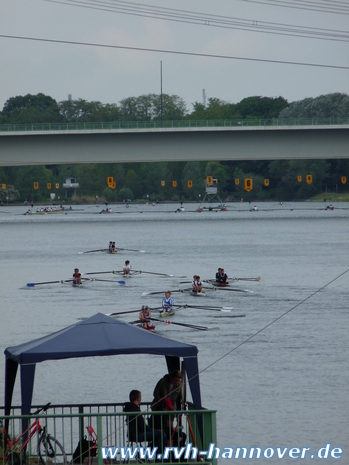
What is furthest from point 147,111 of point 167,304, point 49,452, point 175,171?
point 49,452

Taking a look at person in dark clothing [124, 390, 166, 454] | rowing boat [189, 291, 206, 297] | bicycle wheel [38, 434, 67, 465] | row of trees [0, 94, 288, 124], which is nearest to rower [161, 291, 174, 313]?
rowing boat [189, 291, 206, 297]

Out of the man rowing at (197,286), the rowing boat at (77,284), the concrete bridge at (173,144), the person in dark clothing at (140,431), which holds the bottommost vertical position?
the rowing boat at (77,284)

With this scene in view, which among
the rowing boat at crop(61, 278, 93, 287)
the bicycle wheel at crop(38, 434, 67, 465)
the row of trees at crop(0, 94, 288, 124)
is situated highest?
the row of trees at crop(0, 94, 288, 124)

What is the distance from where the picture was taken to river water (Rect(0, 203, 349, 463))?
20500 millimetres

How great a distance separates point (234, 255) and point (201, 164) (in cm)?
13118

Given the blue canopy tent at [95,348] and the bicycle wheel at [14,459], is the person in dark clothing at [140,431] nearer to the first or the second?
the blue canopy tent at [95,348]

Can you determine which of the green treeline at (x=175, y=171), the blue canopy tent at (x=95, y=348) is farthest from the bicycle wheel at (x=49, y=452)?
the green treeline at (x=175, y=171)

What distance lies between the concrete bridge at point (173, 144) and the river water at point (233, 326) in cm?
912

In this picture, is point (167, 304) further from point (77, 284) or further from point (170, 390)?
point (170, 390)

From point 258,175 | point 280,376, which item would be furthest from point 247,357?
point 258,175

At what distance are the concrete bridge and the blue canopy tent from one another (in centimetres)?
6650

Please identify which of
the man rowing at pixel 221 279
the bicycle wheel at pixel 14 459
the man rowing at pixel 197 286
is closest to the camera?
the bicycle wheel at pixel 14 459

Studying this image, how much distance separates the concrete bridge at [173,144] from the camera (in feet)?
262

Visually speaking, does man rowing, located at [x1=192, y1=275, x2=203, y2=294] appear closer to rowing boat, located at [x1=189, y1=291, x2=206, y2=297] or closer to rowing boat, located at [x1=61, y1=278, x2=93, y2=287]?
rowing boat, located at [x1=189, y1=291, x2=206, y2=297]
